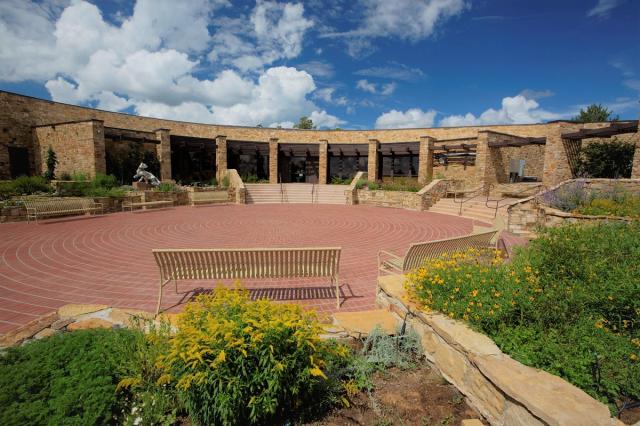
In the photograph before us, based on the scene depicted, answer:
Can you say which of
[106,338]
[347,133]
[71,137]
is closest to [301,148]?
[347,133]

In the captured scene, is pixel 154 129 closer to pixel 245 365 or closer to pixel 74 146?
pixel 74 146

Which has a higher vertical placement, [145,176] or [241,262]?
[145,176]

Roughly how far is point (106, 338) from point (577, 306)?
418 cm

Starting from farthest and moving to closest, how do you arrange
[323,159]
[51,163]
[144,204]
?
1. [323,159]
2. [51,163]
3. [144,204]

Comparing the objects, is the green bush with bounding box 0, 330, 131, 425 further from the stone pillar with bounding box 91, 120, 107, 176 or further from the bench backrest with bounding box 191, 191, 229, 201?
the stone pillar with bounding box 91, 120, 107, 176

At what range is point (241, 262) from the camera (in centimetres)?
436

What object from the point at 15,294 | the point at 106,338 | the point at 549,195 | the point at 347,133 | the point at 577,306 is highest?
the point at 347,133

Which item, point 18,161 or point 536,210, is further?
point 18,161

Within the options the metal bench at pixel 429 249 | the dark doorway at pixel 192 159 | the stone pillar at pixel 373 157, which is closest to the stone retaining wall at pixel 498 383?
the metal bench at pixel 429 249

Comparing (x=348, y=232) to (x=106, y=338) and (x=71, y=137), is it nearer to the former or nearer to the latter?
(x=106, y=338)

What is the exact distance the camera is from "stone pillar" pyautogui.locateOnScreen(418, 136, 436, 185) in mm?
21281

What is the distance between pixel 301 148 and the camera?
2611 cm

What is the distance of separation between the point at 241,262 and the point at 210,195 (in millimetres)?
14560

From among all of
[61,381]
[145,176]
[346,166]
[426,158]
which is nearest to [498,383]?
[61,381]
